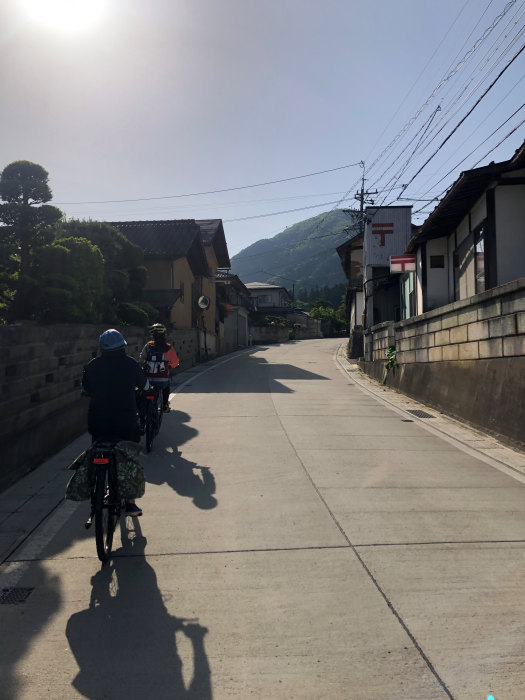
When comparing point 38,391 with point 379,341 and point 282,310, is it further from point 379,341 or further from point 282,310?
point 282,310

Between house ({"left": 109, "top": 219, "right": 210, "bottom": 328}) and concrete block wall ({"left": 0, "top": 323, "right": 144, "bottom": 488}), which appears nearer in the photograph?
concrete block wall ({"left": 0, "top": 323, "right": 144, "bottom": 488})

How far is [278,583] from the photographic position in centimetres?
389

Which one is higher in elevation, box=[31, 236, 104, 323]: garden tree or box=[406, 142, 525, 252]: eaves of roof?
box=[406, 142, 525, 252]: eaves of roof

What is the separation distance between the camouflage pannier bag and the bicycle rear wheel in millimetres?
138

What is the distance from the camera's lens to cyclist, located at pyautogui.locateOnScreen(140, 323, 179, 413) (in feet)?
29.9

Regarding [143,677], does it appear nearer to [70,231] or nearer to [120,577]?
[120,577]

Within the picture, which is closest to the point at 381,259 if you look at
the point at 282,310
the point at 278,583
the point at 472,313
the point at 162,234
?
the point at 162,234

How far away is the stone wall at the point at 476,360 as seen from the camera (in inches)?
Result: 332

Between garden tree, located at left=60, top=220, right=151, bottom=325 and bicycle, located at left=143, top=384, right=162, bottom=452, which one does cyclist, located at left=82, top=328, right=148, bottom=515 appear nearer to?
bicycle, located at left=143, top=384, right=162, bottom=452

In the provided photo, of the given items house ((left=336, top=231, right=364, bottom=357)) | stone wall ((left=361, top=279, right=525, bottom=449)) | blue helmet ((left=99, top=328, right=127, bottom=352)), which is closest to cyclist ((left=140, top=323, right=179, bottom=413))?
blue helmet ((left=99, top=328, right=127, bottom=352))

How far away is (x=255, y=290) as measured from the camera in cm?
7756

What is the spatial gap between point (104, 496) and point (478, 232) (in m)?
12.2

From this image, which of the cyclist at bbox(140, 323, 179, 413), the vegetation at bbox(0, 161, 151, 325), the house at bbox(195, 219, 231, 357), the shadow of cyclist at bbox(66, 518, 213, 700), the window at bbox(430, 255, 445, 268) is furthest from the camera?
the house at bbox(195, 219, 231, 357)

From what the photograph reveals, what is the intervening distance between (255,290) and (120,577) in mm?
74185
